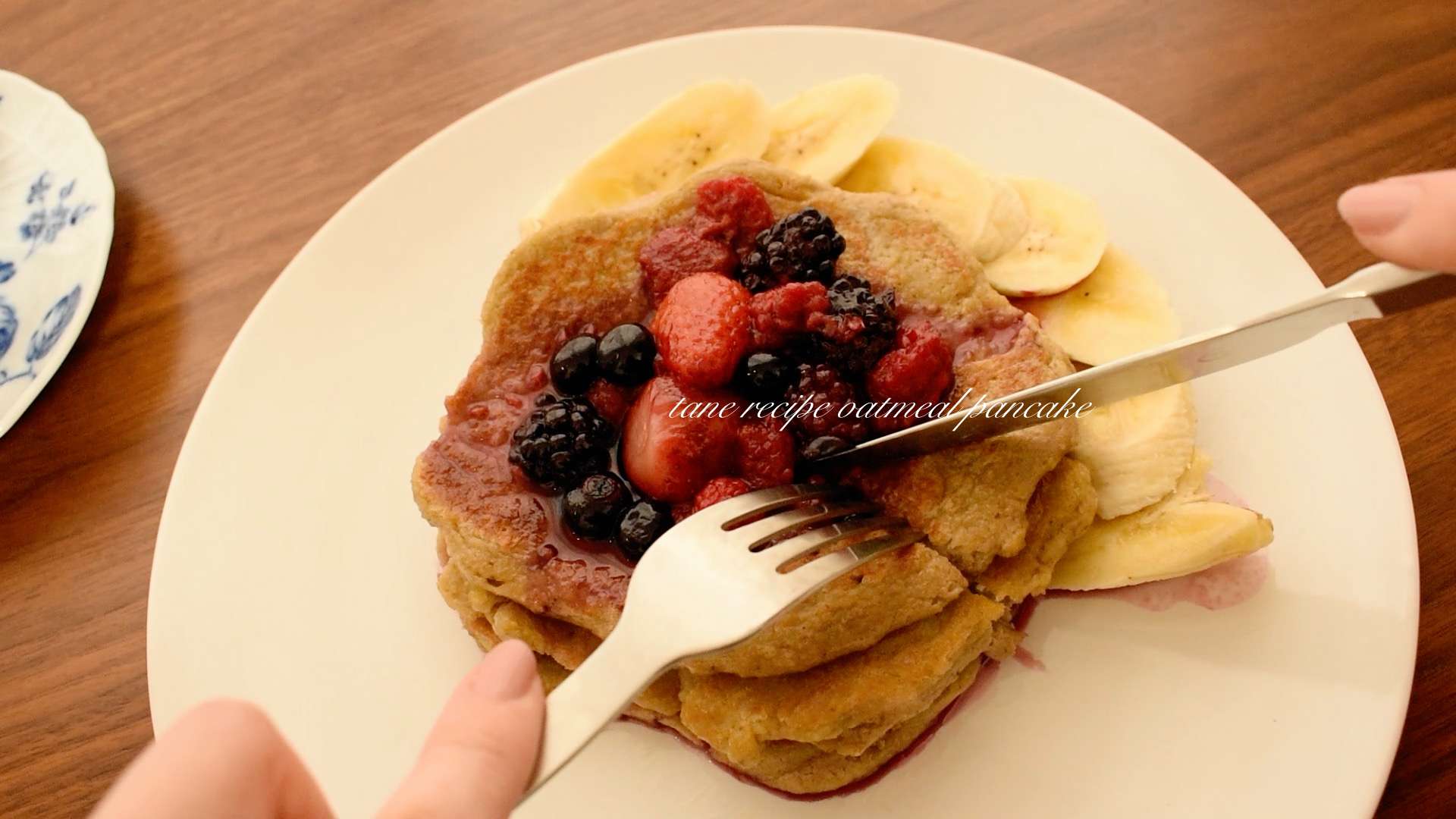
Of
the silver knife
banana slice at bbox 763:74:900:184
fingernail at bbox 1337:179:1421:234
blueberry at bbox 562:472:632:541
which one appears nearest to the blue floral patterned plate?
blueberry at bbox 562:472:632:541

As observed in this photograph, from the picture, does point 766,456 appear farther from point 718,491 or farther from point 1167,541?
point 1167,541

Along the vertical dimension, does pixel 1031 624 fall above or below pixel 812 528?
below

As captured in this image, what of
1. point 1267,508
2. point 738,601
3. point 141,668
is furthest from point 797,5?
point 141,668

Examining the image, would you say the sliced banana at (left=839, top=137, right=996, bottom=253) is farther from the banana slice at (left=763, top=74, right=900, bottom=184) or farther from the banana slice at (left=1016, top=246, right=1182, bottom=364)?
the banana slice at (left=1016, top=246, right=1182, bottom=364)

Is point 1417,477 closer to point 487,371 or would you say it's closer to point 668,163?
point 668,163

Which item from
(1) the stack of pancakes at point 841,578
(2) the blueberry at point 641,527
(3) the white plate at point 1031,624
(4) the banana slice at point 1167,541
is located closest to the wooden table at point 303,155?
(3) the white plate at point 1031,624

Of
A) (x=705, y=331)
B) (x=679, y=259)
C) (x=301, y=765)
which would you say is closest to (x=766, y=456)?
(x=705, y=331)

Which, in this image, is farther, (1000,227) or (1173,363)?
(1000,227)
